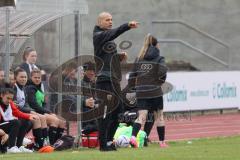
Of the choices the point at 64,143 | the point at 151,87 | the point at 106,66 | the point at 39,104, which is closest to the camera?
the point at 106,66

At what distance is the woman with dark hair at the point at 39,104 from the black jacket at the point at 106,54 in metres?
2.23

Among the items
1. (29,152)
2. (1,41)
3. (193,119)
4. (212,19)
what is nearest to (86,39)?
(212,19)

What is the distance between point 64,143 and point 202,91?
40.7 feet

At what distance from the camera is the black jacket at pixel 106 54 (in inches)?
548

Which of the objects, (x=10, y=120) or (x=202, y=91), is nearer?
(x=10, y=120)

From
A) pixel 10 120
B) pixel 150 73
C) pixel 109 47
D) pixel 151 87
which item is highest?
pixel 109 47

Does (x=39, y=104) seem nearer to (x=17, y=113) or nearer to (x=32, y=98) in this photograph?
(x=32, y=98)

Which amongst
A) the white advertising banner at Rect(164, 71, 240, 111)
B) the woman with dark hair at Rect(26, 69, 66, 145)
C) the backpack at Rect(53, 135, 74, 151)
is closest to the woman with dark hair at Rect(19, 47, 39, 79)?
the woman with dark hair at Rect(26, 69, 66, 145)

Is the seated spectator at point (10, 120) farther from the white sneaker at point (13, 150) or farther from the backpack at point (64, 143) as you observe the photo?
the backpack at point (64, 143)

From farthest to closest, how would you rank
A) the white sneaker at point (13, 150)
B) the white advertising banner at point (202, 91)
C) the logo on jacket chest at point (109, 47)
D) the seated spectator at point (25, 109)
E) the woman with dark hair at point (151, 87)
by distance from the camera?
1. the white advertising banner at point (202, 91)
2. the woman with dark hair at point (151, 87)
3. the seated spectator at point (25, 109)
4. the white sneaker at point (13, 150)
5. the logo on jacket chest at point (109, 47)

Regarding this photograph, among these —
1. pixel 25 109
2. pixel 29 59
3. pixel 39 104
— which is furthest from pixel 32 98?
pixel 29 59

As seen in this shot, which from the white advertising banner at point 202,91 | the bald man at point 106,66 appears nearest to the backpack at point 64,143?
the bald man at point 106,66

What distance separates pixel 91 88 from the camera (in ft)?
53.4

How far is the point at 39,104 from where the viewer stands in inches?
649
